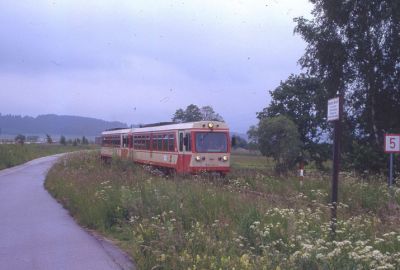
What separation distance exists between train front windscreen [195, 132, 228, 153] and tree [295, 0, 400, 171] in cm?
658

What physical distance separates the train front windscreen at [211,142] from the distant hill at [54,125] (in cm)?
4553

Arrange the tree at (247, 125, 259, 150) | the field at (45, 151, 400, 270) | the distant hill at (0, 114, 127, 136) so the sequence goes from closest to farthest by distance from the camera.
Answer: the field at (45, 151, 400, 270), the tree at (247, 125, 259, 150), the distant hill at (0, 114, 127, 136)

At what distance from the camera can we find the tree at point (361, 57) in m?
26.3

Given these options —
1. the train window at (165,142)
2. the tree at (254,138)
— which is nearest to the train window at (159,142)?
the train window at (165,142)

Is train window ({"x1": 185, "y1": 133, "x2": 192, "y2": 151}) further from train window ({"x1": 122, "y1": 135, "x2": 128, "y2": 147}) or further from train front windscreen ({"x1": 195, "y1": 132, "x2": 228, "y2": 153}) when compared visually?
train window ({"x1": 122, "y1": 135, "x2": 128, "y2": 147})

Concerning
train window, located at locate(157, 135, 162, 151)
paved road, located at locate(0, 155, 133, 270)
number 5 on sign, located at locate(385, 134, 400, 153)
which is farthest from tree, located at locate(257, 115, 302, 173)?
paved road, located at locate(0, 155, 133, 270)

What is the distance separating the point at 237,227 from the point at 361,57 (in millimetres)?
21085

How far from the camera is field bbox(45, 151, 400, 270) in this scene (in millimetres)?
5668

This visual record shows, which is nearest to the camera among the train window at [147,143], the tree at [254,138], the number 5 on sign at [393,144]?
the number 5 on sign at [393,144]

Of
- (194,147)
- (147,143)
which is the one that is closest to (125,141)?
(147,143)

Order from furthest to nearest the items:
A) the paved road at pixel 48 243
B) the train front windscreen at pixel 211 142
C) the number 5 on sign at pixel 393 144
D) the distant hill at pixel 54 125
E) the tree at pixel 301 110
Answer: the distant hill at pixel 54 125
the tree at pixel 301 110
the train front windscreen at pixel 211 142
the number 5 on sign at pixel 393 144
the paved road at pixel 48 243

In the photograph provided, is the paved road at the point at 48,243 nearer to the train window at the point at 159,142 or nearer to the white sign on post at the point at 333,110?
→ the white sign on post at the point at 333,110

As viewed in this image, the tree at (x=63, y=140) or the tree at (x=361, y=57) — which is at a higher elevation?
the tree at (x=361, y=57)

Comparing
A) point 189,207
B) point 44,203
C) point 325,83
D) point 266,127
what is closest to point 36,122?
point 266,127
